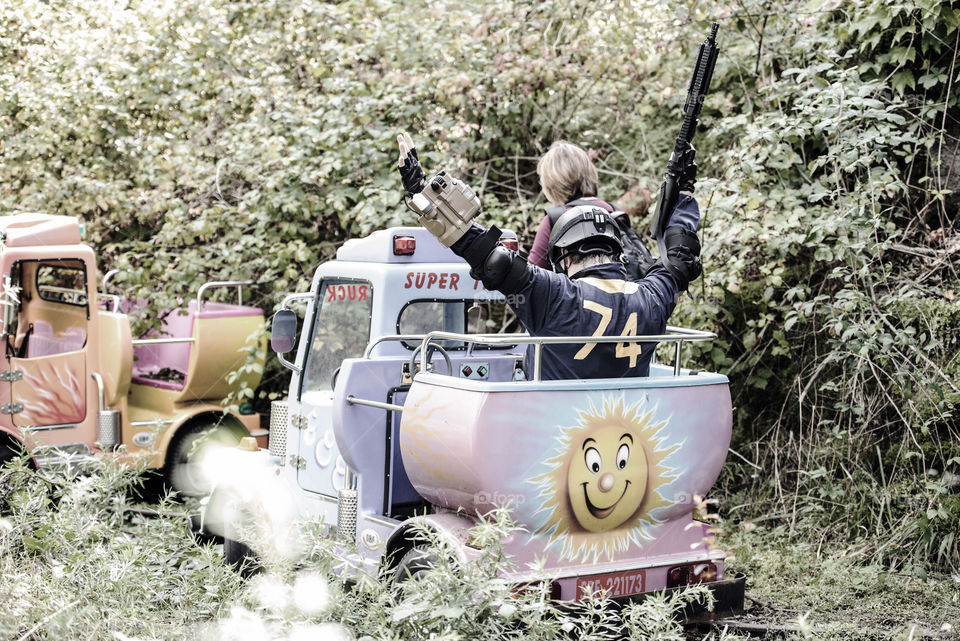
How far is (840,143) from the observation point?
6.50m

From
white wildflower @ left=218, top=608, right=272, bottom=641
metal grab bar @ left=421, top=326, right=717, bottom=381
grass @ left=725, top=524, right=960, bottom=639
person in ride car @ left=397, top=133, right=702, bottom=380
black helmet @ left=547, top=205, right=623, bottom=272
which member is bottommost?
grass @ left=725, top=524, right=960, bottom=639

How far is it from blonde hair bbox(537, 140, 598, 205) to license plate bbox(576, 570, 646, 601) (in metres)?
1.83

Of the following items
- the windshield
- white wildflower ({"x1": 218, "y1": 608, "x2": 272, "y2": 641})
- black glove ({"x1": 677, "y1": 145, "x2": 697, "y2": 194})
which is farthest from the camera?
the windshield

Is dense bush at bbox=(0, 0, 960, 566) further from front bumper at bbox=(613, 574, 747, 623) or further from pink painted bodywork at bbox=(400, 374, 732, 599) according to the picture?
pink painted bodywork at bbox=(400, 374, 732, 599)

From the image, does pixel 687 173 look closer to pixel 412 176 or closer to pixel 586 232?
pixel 586 232

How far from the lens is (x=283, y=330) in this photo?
520 cm

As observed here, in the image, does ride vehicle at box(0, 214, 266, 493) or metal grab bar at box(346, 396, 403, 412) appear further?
ride vehicle at box(0, 214, 266, 493)

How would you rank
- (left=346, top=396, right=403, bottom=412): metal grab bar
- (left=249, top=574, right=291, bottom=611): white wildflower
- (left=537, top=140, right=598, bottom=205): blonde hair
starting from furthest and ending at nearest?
(left=537, top=140, right=598, bottom=205): blonde hair → (left=346, top=396, right=403, bottom=412): metal grab bar → (left=249, top=574, right=291, bottom=611): white wildflower

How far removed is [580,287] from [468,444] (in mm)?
897

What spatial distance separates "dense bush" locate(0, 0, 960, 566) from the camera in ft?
20.7

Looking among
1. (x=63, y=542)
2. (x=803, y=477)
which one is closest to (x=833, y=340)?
(x=803, y=477)

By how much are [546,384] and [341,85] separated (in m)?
5.82

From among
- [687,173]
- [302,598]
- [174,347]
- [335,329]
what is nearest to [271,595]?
[302,598]

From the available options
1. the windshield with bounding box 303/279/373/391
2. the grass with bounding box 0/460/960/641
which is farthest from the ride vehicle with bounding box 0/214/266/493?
the windshield with bounding box 303/279/373/391
